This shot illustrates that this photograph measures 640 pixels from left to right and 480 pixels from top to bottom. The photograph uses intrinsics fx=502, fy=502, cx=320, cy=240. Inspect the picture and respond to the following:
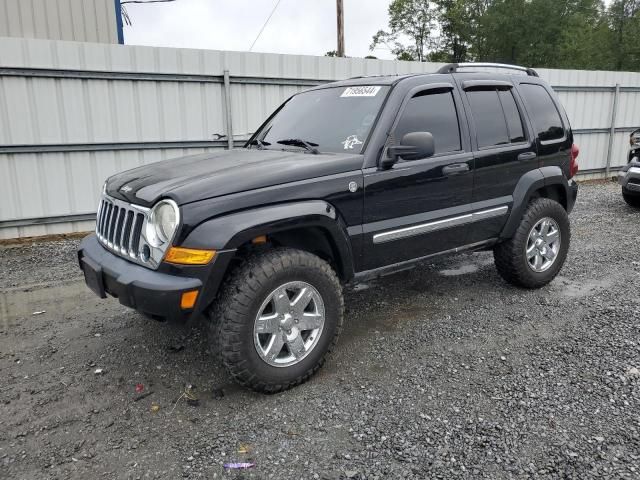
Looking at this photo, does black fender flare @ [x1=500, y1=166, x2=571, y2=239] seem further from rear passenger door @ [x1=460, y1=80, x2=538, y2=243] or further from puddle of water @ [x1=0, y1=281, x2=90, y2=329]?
puddle of water @ [x1=0, y1=281, x2=90, y2=329]

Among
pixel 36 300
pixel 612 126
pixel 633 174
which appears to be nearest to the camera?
pixel 36 300

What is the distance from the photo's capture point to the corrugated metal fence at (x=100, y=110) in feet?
21.7

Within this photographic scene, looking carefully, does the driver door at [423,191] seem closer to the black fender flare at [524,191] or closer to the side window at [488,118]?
the side window at [488,118]

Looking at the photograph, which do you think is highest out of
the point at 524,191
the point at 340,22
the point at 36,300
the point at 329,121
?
the point at 340,22

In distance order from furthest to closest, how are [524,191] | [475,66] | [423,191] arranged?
[475,66], [524,191], [423,191]

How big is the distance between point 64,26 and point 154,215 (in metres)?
8.05

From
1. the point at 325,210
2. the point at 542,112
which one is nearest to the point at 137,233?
the point at 325,210

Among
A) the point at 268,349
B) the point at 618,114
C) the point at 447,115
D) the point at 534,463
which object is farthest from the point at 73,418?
the point at 618,114

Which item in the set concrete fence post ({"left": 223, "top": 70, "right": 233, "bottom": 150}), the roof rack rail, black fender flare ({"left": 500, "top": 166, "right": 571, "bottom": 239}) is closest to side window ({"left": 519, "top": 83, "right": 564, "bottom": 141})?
the roof rack rail

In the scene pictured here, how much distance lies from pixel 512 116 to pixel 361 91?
1.49 m

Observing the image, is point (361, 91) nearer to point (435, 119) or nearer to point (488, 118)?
point (435, 119)

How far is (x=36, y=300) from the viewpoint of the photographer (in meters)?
4.82

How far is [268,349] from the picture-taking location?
9.85 ft

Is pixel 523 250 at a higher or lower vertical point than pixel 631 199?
higher
